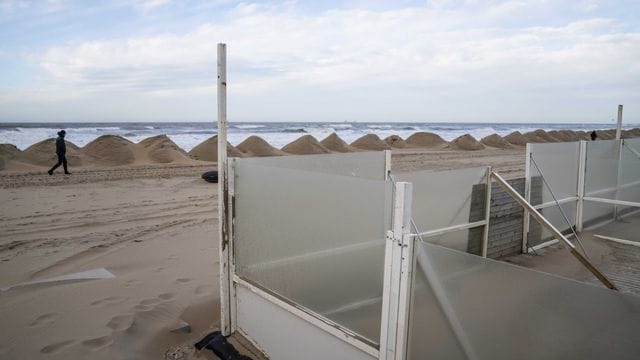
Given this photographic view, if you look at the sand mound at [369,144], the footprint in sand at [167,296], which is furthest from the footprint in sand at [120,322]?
the sand mound at [369,144]

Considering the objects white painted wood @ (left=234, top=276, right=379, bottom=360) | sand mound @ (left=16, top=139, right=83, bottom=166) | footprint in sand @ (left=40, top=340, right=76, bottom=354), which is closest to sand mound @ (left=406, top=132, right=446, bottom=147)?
sand mound @ (left=16, top=139, right=83, bottom=166)

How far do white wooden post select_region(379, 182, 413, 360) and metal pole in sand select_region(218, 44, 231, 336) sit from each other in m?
1.91

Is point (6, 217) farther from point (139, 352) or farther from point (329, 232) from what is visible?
point (329, 232)

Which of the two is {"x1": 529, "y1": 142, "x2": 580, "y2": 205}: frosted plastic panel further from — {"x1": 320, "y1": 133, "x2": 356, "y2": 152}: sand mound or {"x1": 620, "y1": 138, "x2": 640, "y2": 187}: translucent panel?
{"x1": 320, "y1": 133, "x2": 356, "y2": 152}: sand mound

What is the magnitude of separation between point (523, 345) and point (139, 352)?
3.12 m

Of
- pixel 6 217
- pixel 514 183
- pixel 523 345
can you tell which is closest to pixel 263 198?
pixel 523 345

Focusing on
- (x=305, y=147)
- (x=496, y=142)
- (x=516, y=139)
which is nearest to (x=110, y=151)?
(x=305, y=147)

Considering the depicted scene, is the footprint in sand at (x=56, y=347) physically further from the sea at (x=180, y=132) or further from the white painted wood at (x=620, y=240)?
the sea at (x=180, y=132)

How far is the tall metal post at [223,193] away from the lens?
3.68 m

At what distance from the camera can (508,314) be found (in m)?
2.18

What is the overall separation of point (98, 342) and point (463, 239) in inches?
155

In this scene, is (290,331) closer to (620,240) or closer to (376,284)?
(376,284)

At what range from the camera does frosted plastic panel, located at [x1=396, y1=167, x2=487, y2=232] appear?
4602 millimetres

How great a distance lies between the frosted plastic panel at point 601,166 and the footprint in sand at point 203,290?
6.31 m
